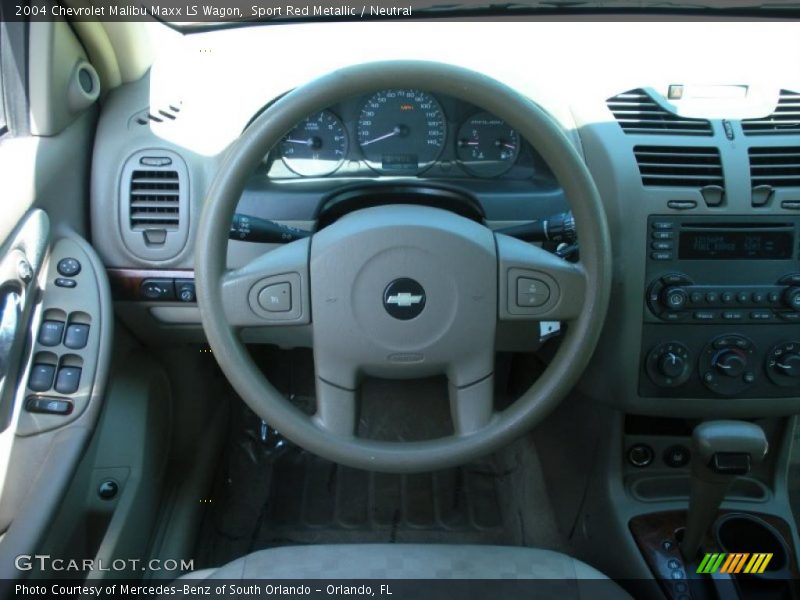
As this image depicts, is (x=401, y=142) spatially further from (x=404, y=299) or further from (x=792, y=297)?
(x=792, y=297)

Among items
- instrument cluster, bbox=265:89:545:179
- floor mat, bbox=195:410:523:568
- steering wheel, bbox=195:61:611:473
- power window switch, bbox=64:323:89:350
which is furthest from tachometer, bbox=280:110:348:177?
floor mat, bbox=195:410:523:568

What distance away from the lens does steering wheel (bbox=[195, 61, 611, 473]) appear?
144 cm

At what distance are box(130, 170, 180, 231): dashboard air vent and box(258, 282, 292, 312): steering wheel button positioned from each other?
1.71 feet

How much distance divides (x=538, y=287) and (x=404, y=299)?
26 centimetres

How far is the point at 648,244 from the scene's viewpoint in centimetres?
178

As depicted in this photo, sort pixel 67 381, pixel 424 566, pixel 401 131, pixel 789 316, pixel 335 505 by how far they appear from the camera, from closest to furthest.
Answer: pixel 424 566 < pixel 67 381 < pixel 789 316 < pixel 401 131 < pixel 335 505

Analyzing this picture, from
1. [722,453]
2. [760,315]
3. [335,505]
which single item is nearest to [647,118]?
[760,315]

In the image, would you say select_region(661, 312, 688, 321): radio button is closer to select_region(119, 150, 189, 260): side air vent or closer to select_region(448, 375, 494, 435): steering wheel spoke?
select_region(448, 375, 494, 435): steering wheel spoke

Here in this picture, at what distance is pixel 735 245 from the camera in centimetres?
179

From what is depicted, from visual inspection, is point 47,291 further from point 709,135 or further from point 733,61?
point 733,61

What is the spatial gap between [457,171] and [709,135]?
0.64 meters

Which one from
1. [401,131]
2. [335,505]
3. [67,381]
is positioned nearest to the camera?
[67,381]

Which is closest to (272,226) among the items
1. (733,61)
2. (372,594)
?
(372,594)

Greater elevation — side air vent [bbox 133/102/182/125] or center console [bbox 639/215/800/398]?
side air vent [bbox 133/102/182/125]
